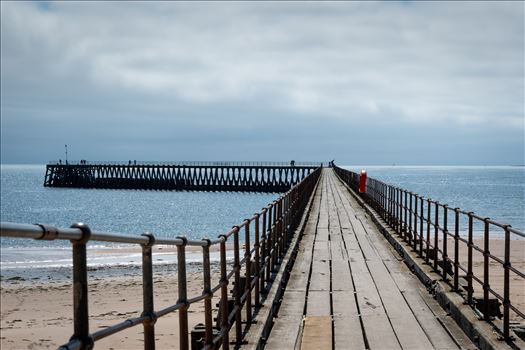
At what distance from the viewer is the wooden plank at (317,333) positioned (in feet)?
19.7

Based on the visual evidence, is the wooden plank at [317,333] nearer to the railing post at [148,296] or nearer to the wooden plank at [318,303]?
the wooden plank at [318,303]

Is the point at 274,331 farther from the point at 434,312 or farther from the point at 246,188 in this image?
the point at 246,188

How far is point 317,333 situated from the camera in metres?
6.47

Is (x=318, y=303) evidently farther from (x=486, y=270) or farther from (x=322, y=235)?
(x=322, y=235)

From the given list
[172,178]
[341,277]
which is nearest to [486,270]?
[341,277]

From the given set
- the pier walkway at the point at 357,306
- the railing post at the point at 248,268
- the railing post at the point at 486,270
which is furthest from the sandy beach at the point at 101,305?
the railing post at the point at 248,268

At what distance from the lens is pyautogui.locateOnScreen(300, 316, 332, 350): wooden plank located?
6.02 m

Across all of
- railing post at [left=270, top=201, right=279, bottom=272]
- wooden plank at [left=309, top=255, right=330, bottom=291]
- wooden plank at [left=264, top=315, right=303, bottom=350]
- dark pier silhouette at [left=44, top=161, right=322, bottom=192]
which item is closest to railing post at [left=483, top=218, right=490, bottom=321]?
wooden plank at [left=264, top=315, right=303, bottom=350]

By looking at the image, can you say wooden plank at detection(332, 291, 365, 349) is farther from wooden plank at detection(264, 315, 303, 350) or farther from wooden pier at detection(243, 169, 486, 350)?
wooden plank at detection(264, 315, 303, 350)

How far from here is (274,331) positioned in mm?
6629

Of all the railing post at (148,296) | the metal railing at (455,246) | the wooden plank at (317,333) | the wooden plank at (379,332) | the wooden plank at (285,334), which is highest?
the railing post at (148,296)

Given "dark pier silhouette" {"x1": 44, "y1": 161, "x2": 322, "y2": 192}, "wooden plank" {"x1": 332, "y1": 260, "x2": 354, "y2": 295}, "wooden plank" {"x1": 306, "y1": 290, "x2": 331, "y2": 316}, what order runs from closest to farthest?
"wooden plank" {"x1": 306, "y1": 290, "x2": 331, "y2": 316}, "wooden plank" {"x1": 332, "y1": 260, "x2": 354, "y2": 295}, "dark pier silhouette" {"x1": 44, "y1": 161, "x2": 322, "y2": 192}

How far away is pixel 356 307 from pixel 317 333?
127cm

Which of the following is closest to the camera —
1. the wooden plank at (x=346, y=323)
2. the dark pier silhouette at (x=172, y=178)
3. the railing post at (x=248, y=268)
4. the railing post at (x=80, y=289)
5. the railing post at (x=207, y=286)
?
the railing post at (x=80, y=289)
